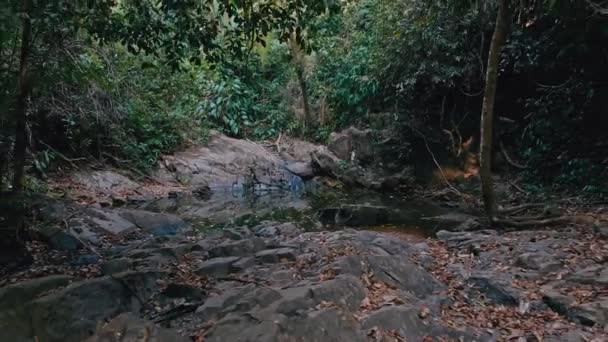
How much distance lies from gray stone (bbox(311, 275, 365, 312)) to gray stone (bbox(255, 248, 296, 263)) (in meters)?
1.13

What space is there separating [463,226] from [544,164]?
2.97m

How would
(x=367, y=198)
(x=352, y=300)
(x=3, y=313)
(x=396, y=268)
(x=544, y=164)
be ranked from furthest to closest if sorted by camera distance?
(x=367, y=198) → (x=544, y=164) → (x=396, y=268) → (x=352, y=300) → (x=3, y=313)

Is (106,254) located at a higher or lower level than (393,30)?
lower

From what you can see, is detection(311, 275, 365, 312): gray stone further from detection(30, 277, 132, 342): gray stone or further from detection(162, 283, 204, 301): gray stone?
detection(30, 277, 132, 342): gray stone

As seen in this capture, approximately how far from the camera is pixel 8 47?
18.8 feet

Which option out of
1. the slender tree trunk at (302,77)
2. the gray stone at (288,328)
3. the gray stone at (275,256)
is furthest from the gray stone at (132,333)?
the slender tree trunk at (302,77)

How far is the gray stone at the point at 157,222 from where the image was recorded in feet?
25.6

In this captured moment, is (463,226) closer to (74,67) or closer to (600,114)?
(600,114)

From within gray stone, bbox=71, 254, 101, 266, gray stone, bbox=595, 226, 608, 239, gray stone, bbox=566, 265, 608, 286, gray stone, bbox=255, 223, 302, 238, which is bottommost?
gray stone, bbox=71, 254, 101, 266

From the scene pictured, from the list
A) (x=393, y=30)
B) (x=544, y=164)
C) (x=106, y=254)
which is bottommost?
(x=106, y=254)

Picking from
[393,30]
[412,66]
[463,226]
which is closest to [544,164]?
[463,226]

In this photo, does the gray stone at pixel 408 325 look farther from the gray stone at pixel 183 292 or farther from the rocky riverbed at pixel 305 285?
the gray stone at pixel 183 292

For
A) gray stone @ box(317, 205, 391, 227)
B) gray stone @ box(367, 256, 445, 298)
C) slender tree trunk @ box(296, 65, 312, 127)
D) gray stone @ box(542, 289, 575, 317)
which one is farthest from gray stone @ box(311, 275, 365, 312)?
slender tree trunk @ box(296, 65, 312, 127)

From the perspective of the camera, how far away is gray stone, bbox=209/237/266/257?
17.8 ft
